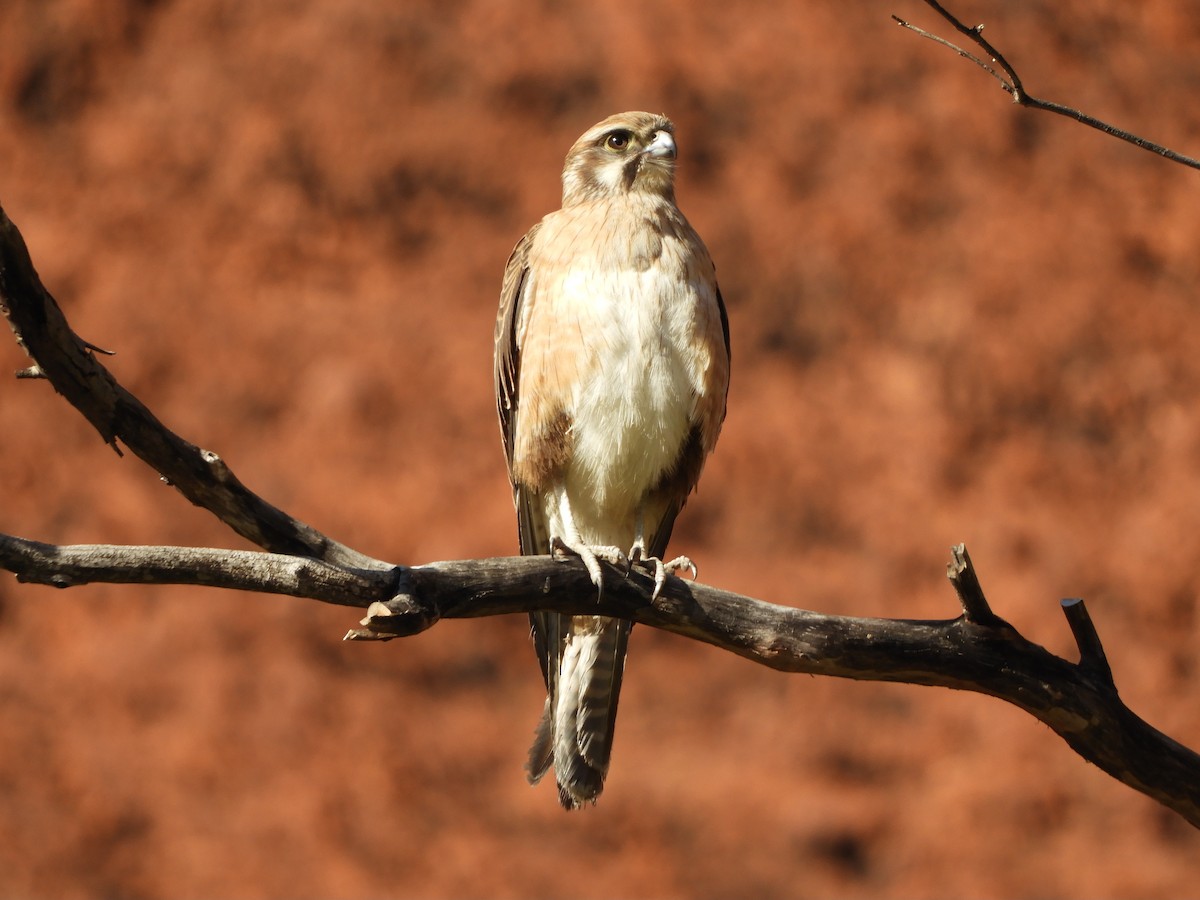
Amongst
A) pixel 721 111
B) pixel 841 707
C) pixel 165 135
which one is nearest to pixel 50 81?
pixel 165 135

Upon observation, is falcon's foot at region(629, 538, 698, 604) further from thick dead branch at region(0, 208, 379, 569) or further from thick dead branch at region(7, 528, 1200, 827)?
thick dead branch at region(0, 208, 379, 569)

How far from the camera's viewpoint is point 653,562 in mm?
3852

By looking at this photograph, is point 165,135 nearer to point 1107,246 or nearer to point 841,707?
point 841,707

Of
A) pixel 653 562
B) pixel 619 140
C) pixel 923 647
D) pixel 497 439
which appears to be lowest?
pixel 923 647

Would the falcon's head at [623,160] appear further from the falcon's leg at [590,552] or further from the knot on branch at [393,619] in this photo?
the knot on branch at [393,619]

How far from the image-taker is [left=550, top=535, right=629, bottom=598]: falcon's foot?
3480 millimetres

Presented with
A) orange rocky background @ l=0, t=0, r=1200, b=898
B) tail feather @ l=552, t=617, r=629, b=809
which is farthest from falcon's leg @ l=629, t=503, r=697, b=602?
orange rocky background @ l=0, t=0, r=1200, b=898

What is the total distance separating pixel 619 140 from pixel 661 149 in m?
0.19

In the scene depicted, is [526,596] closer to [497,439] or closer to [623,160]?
[623,160]

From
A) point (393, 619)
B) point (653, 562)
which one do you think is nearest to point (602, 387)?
point (653, 562)

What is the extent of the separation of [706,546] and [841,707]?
1.25 m

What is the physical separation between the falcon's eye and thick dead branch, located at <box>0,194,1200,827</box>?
2.00m

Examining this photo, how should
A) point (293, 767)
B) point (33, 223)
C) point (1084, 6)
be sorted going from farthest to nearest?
1. point (1084, 6)
2. point (33, 223)
3. point (293, 767)

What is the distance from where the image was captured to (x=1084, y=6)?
8.88 m
